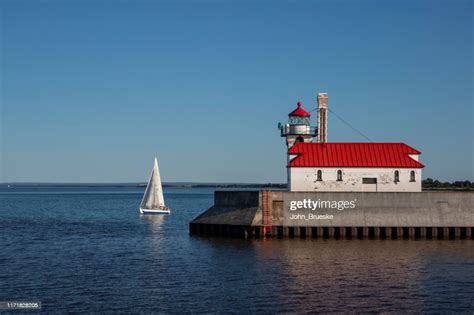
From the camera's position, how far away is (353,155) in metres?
55.8

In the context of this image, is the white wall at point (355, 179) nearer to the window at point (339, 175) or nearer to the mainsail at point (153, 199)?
the window at point (339, 175)

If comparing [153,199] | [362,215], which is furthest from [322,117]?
[153,199]

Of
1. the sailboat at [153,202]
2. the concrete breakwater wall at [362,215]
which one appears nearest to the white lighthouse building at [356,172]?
the concrete breakwater wall at [362,215]

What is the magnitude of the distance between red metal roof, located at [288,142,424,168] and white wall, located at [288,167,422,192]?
0.44 metres

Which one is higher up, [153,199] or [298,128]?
[298,128]

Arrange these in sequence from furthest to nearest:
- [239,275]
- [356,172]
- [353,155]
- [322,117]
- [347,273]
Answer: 1. [322,117]
2. [353,155]
3. [356,172]
4. [347,273]
5. [239,275]

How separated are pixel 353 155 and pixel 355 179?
2.30m

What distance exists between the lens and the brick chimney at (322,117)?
61.3 m

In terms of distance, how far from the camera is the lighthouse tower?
61219 millimetres

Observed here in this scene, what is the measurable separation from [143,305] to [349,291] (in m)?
10.7

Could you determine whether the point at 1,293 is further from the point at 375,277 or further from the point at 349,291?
the point at 375,277

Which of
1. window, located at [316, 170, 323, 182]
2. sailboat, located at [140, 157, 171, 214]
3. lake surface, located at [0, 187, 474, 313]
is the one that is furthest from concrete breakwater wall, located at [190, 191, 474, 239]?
sailboat, located at [140, 157, 171, 214]

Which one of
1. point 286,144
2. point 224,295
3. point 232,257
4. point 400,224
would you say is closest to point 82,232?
point 286,144

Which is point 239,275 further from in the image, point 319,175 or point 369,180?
point 369,180
